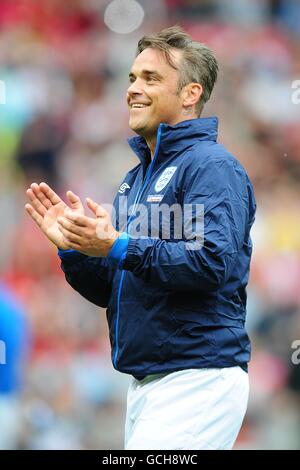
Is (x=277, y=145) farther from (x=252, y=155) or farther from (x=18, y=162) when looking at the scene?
(x=18, y=162)

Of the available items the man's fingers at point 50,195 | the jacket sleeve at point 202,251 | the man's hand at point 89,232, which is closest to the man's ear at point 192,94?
the jacket sleeve at point 202,251

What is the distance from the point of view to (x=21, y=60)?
693cm

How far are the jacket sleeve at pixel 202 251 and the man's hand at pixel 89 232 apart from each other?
2.9 inches

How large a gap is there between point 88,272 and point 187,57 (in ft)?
2.90

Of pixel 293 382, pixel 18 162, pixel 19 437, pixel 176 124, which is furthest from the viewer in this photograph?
pixel 18 162

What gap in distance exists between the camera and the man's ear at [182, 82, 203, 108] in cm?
339

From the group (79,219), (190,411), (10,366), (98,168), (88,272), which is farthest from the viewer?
(98,168)

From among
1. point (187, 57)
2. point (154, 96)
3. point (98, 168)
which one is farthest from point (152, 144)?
point (98, 168)

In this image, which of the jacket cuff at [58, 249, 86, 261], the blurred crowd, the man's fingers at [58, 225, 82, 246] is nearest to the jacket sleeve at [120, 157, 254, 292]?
the man's fingers at [58, 225, 82, 246]

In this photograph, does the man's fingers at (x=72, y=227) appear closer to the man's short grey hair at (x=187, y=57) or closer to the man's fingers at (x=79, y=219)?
the man's fingers at (x=79, y=219)

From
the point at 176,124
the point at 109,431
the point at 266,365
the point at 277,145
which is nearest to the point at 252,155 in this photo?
the point at 277,145

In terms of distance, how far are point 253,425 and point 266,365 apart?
0.40 meters

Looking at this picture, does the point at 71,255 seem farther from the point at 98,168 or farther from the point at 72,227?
the point at 98,168

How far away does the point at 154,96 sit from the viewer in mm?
3357
